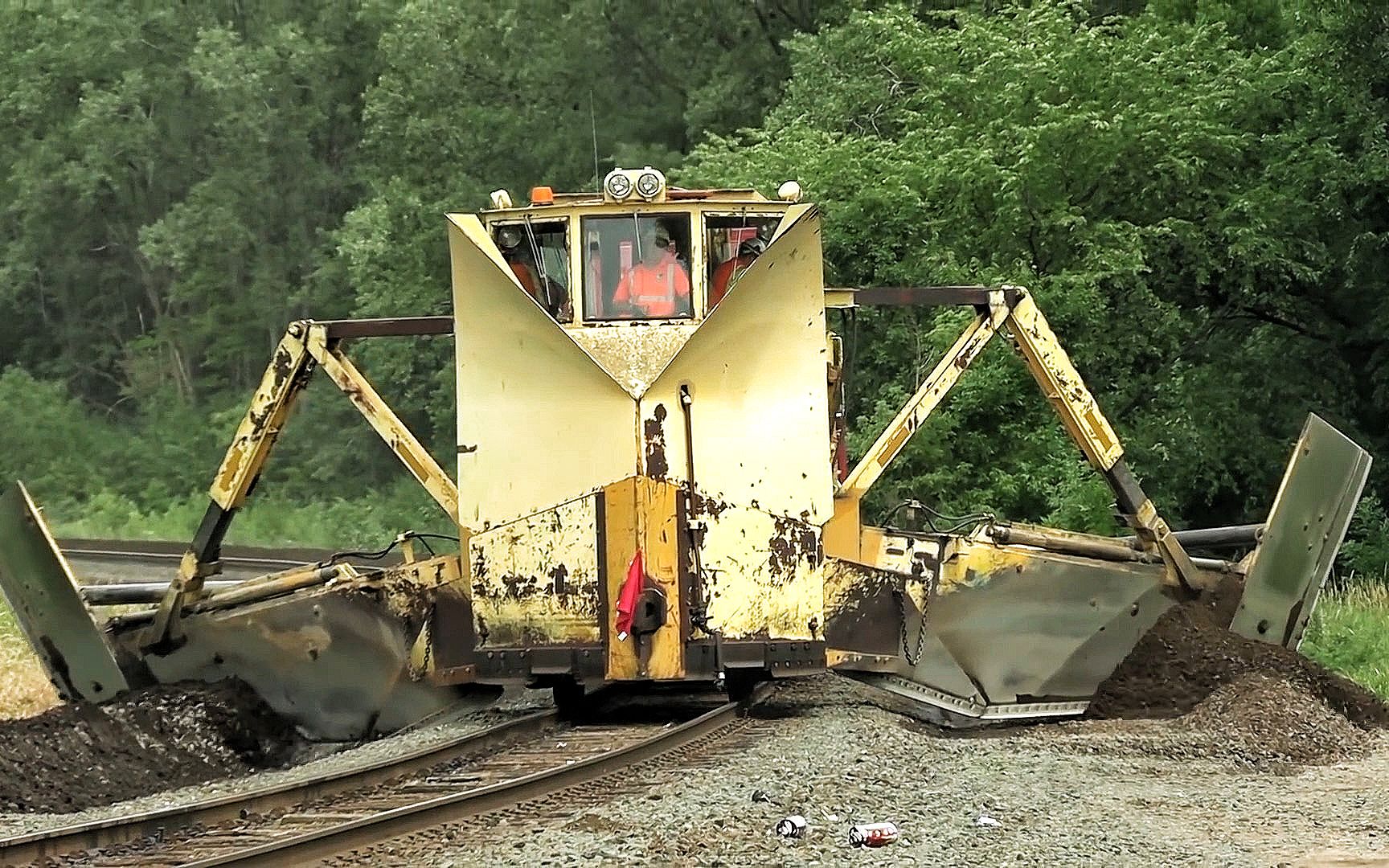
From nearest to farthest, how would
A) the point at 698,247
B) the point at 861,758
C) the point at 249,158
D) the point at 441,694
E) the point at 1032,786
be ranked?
the point at 1032,786, the point at 861,758, the point at 698,247, the point at 441,694, the point at 249,158

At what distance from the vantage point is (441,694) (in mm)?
12414

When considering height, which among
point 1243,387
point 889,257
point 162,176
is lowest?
point 1243,387

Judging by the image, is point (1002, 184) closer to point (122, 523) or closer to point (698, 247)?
point (698, 247)

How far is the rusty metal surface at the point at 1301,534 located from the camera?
42.9 ft

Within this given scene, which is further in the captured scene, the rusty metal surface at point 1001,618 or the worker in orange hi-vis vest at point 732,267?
the rusty metal surface at point 1001,618

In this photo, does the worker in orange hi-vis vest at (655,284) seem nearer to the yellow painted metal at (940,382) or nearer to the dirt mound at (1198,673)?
the yellow painted metal at (940,382)

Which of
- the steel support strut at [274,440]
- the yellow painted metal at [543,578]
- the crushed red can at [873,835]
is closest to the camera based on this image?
the crushed red can at [873,835]

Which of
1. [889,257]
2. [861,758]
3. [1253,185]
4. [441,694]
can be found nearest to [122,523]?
[889,257]

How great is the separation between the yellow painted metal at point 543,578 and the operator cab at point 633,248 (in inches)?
56.1

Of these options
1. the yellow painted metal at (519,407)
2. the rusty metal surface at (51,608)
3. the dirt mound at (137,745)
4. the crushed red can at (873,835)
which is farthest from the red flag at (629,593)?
the rusty metal surface at (51,608)

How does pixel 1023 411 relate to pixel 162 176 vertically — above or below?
below

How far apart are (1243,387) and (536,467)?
50.5 feet

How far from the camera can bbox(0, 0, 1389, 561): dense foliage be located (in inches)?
869

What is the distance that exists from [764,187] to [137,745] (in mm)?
13974
